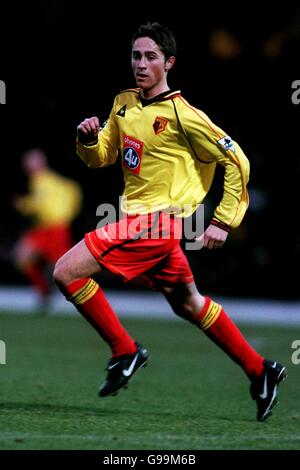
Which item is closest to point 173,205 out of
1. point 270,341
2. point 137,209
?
point 137,209

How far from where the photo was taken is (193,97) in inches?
615

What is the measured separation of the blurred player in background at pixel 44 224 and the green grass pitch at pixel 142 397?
2010 mm

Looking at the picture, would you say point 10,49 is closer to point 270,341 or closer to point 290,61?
point 290,61

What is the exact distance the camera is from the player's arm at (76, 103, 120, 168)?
6512mm

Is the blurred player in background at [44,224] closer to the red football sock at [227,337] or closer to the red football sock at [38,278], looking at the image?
the red football sock at [38,278]

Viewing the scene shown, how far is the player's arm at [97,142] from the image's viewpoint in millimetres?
6512

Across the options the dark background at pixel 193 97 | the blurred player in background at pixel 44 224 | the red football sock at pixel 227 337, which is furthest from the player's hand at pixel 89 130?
the dark background at pixel 193 97

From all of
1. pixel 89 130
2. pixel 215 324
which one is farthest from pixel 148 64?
pixel 215 324

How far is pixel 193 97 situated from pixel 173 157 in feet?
30.1

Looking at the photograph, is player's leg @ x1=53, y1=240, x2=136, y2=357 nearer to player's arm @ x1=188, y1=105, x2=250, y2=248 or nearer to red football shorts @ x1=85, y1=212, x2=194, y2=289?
red football shorts @ x1=85, y1=212, x2=194, y2=289

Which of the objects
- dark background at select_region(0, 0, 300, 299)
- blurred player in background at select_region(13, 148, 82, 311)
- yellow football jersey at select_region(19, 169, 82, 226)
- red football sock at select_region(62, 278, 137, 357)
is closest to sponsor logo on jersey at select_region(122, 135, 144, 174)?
red football sock at select_region(62, 278, 137, 357)

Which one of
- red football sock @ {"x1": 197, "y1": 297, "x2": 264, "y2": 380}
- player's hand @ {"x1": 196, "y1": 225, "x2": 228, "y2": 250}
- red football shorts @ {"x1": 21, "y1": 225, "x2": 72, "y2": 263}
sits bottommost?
red football shorts @ {"x1": 21, "y1": 225, "x2": 72, "y2": 263}

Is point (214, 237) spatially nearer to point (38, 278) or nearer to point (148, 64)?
point (148, 64)

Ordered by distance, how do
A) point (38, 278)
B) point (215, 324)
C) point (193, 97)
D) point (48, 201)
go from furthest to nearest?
point (193, 97), point (48, 201), point (38, 278), point (215, 324)
